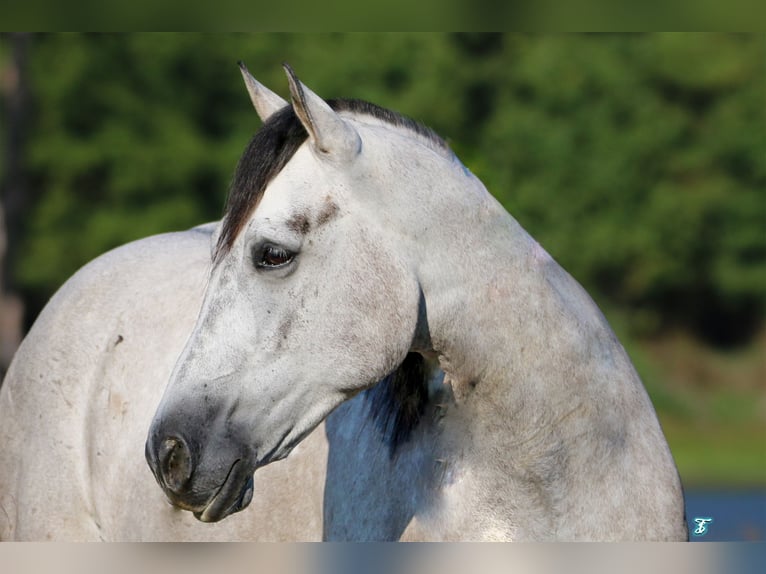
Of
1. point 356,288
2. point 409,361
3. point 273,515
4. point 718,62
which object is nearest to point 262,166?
point 356,288

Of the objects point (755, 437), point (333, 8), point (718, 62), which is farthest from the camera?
point (718, 62)

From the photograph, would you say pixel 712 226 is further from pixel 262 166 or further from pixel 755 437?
pixel 262 166

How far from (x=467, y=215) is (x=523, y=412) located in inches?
20.5

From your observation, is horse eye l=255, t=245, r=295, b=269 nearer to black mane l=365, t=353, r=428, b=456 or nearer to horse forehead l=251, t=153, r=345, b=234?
horse forehead l=251, t=153, r=345, b=234

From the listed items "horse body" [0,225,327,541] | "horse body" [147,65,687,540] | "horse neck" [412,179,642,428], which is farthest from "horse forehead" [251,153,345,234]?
"horse body" [0,225,327,541]

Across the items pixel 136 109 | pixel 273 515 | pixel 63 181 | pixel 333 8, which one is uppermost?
pixel 136 109

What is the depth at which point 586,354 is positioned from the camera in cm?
292

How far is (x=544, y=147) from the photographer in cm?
1986

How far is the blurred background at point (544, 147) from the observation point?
19.3 metres

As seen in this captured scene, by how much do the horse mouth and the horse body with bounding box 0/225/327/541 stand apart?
112cm

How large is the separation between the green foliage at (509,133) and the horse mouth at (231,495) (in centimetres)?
1594

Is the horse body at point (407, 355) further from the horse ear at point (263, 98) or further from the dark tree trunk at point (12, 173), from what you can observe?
the dark tree trunk at point (12, 173)

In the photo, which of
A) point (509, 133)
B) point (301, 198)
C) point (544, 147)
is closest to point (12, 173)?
point (509, 133)

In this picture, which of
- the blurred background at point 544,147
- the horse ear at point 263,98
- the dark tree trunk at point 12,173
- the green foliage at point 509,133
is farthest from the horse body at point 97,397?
the green foliage at point 509,133
